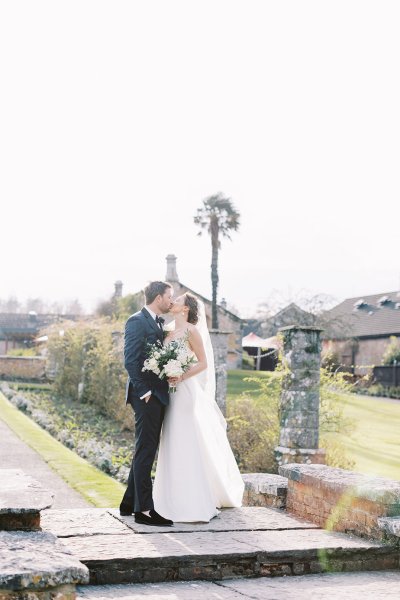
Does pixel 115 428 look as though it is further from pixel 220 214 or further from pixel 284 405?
pixel 220 214

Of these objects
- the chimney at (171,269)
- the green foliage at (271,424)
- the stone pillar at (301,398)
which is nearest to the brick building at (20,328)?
the chimney at (171,269)

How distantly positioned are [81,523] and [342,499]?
215 cm

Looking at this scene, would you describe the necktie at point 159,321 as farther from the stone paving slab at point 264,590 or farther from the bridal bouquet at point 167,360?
the stone paving slab at point 264,590

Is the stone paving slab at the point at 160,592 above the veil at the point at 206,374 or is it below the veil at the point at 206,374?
below

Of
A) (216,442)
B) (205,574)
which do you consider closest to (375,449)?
(216,442)

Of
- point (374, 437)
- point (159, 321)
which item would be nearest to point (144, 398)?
point (159, 321)

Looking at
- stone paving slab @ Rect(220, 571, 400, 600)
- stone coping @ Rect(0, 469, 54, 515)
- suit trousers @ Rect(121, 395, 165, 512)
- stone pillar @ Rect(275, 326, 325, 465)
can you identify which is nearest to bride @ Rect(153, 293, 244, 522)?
suit trousers @ Rect(121, 395, 165, 512)

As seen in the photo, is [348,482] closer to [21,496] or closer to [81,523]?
[81,523]

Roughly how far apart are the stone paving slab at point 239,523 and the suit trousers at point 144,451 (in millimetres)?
184

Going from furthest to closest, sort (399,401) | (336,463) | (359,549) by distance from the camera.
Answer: (399,401)
(336,463)
(359,549)

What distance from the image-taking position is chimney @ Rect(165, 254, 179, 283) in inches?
1695

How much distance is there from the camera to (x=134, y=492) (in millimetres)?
6469

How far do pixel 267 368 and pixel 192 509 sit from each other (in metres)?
50.0

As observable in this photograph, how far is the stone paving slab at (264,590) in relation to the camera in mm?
4656
